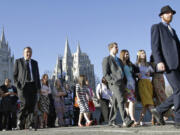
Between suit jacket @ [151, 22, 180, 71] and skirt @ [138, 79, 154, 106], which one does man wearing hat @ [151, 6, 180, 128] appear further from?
skirt @ [138, 79, 154, 106]

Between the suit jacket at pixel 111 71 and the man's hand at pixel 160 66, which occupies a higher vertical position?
the suit jacket at pixel 111 71

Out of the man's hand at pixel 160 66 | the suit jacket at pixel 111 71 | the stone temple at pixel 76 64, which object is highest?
the stone temple at pixel 76 64

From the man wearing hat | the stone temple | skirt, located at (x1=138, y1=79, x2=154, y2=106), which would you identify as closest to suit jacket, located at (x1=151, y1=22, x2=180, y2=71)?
the man wearing hat

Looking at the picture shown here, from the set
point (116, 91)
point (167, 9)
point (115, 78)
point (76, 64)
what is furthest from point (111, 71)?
point (76, 64)

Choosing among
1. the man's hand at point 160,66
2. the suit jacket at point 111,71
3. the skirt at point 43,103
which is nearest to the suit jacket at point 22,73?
the suit jacket at point 111,71

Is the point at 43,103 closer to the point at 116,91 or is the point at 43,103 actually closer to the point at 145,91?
the point at 145,91

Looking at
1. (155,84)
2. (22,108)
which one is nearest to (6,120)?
(22,108)

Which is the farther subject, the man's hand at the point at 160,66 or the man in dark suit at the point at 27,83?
the man in dark suit at the point at 27,83

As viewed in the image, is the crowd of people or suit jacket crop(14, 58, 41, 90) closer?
the crowd of people

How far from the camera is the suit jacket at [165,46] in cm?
388

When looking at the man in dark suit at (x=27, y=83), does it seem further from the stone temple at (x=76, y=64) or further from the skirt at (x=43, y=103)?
the stone temple at (x=76, y=64)

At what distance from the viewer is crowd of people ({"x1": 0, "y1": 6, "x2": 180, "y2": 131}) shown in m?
4.00

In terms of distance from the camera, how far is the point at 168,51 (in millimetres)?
3939

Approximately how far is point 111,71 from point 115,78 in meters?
0.23
